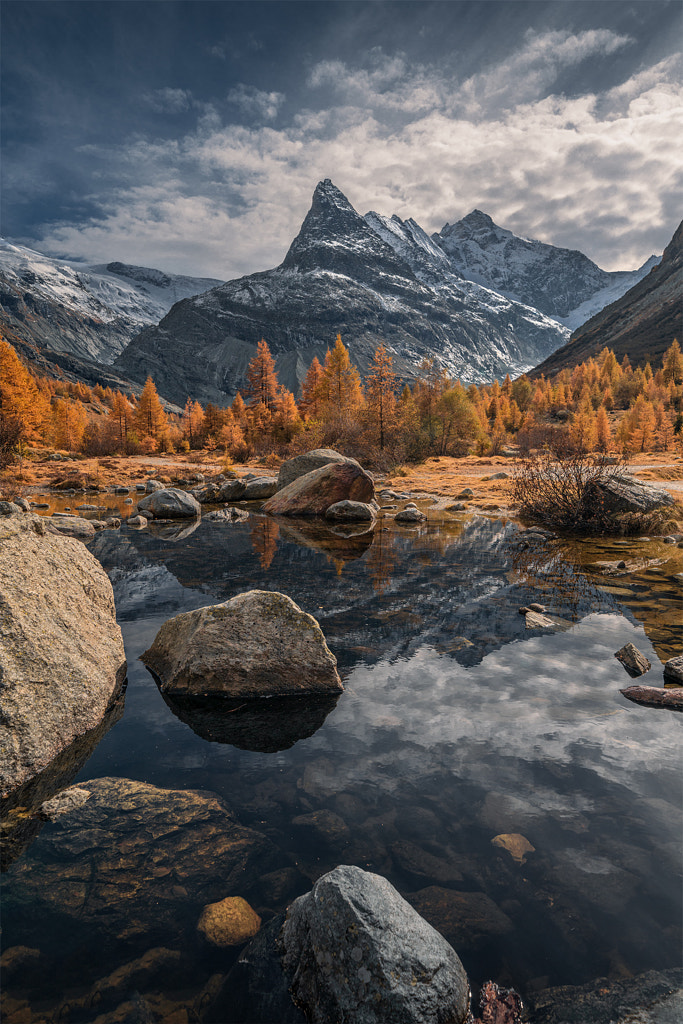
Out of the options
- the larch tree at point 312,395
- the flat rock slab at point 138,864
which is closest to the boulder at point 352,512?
the flat rock slab at point 138,864

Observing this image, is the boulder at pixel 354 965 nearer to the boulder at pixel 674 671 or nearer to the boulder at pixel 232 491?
the boulder at pixel 674 671

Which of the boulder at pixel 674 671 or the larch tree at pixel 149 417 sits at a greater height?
the larch tree at pixel 149 417

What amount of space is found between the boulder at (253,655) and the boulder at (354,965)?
276 cm

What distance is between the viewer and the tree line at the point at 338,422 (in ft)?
117

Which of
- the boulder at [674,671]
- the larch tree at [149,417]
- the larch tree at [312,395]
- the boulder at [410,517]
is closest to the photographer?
the boulder at [674,671]

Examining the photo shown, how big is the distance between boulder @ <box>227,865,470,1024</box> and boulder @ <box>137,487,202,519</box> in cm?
1719

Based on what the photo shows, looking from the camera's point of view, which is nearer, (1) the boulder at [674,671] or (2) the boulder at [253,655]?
(2) the boulder at [253,655]

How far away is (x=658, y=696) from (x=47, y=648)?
20.4ft

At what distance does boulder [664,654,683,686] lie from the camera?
536 centimetres

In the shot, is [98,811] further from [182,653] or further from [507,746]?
[507,746]

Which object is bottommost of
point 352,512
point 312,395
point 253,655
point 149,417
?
point 253,655

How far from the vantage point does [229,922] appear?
277cm

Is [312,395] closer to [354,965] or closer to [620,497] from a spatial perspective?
[620,497]

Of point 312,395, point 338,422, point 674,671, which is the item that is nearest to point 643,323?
point 312,395
